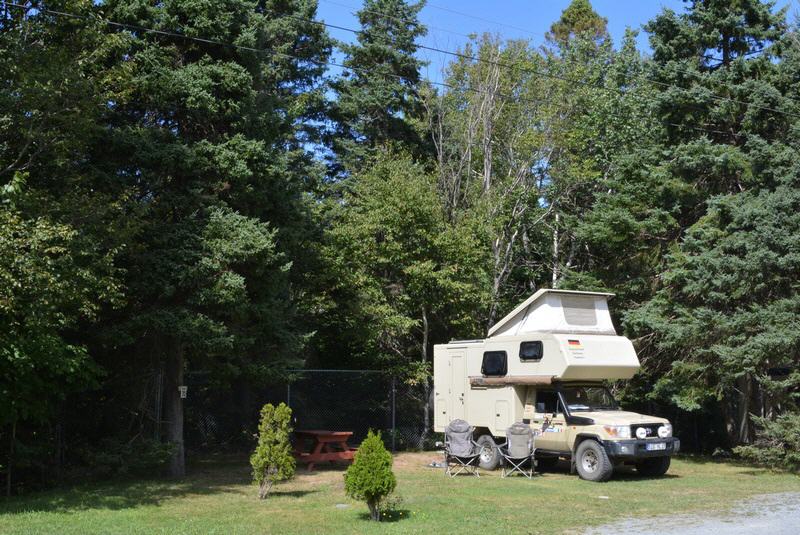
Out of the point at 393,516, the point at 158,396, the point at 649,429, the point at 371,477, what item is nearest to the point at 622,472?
the point at 649,429

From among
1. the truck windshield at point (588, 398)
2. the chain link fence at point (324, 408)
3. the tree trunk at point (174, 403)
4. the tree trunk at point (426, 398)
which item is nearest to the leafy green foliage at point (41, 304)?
the tree trunk at point (174, 403)

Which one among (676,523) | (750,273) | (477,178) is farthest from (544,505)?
(477,178)

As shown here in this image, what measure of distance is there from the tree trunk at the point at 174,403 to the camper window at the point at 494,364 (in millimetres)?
6295

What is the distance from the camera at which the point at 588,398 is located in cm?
1556

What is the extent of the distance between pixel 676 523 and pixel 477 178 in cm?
1666

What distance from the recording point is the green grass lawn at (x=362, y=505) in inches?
370

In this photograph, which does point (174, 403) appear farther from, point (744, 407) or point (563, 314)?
point (744, 407)

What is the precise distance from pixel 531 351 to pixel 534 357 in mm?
147

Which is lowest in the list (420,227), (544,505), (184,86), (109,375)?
(544,505)

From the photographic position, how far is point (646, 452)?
13.9m

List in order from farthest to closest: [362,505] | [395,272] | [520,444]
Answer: [395,272], [520,444], [362,505]

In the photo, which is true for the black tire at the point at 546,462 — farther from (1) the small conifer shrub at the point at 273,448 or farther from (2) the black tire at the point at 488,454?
(1) the small conifer shrub at the point at 273,448

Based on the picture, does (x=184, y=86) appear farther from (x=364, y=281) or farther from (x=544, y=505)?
(x=544, y=505)

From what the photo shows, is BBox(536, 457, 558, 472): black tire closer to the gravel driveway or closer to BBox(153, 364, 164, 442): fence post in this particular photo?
the gravel driveway
